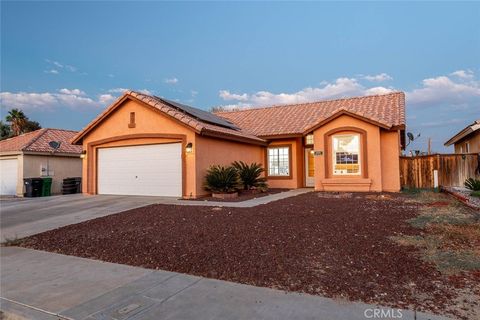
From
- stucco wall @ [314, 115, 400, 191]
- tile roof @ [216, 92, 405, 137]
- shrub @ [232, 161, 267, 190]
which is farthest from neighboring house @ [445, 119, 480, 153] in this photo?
shrub @ [232, 161, 267, 190]

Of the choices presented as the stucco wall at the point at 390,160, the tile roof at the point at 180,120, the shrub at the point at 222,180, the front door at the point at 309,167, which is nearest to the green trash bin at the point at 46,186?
the tile roof at the point at 180,120

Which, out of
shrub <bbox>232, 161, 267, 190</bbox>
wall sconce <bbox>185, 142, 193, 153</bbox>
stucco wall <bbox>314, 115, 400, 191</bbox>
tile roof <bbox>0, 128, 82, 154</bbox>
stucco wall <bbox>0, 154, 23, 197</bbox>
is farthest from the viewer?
tile roof <bbox>0, 128, 82, 154</bbox>

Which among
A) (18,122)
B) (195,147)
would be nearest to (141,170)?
(195,147)

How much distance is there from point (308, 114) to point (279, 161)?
3.65m

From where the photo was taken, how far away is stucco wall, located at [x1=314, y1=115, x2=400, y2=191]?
15516 millimetres

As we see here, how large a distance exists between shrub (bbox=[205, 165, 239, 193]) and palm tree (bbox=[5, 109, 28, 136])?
33.4 m

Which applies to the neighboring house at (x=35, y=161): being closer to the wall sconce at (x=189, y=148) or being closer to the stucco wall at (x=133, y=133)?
the stucco wall at (x=133, y=133)

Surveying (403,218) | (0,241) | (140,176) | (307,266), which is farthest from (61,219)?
(403,218)

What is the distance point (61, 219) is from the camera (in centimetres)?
1045

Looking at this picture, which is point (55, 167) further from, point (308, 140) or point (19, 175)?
point (308, 140)

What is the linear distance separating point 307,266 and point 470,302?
2060 mm

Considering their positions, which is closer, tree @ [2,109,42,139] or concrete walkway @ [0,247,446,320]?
concrete walkway @ [0,247,446,320]

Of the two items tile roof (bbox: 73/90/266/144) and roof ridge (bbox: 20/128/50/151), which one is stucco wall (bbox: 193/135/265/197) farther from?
roof ridge (bbox: 20/128/50/151)

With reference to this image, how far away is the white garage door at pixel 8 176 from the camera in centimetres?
2075
